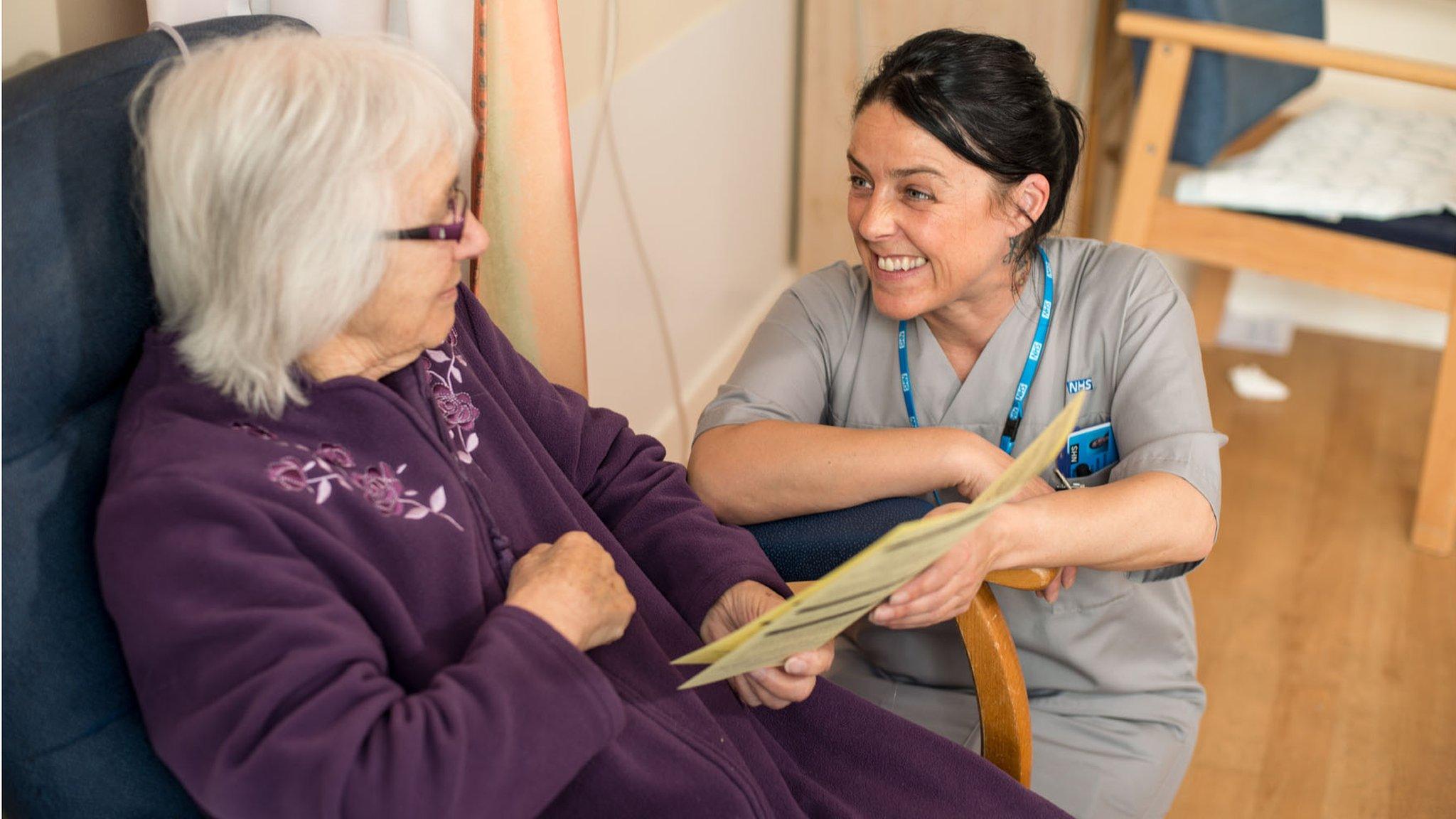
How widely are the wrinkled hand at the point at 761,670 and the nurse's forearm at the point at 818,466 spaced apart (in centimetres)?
14

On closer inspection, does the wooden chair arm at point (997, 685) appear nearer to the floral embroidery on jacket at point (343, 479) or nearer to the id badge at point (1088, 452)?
the id badge at point (1088, 452)

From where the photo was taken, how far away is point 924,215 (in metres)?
1.42

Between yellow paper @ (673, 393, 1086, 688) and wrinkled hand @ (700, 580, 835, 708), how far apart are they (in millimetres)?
143

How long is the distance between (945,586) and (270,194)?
2.22 feet

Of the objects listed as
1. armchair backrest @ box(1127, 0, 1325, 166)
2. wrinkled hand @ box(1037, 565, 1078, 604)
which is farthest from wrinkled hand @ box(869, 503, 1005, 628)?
armchair backrest @ box(1127, 0, 1325, 166)

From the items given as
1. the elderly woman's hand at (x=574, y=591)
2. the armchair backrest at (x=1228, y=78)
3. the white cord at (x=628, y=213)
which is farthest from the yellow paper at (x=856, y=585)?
the armchair backrest at (x=1228, y=78)

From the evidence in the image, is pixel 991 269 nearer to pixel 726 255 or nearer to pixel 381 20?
pixel 381 20

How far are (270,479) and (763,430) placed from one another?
1.93ft

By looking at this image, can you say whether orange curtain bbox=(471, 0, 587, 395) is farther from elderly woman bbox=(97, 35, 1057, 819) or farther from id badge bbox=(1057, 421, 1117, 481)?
id badge bbox=(1057, 421, 1117, 481)

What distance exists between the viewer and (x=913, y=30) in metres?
2.96

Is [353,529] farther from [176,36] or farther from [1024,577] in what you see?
[1024,577]

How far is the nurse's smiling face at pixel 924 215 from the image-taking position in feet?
4.61

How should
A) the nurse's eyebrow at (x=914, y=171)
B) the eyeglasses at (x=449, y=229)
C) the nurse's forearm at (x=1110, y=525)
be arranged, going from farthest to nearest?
the nurse's eyebrow at (x=914, y=171) → the nurse's forearm at (x=1110, y=525) → the eyeglasses at (x=449, y=229)

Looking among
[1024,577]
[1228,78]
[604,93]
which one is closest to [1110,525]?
[1024,577]
